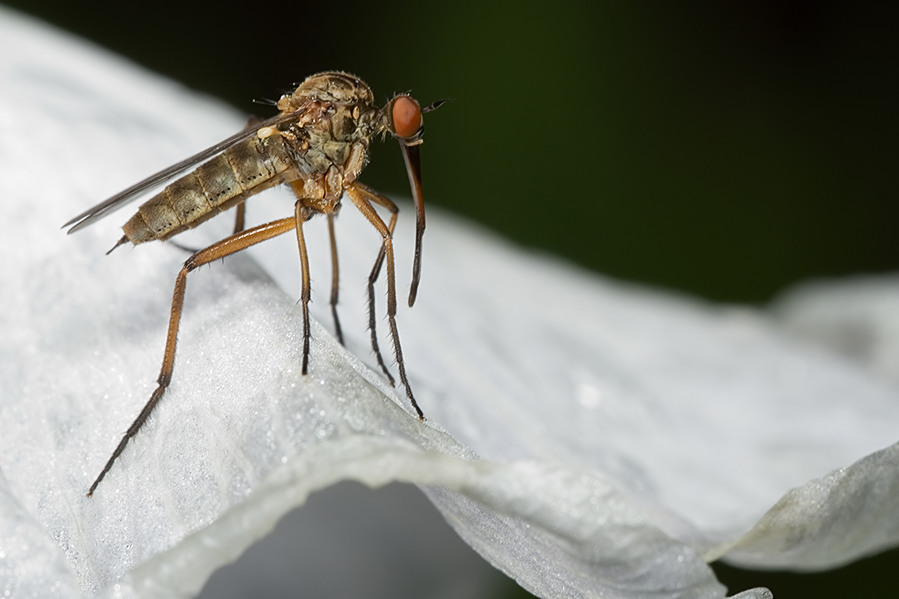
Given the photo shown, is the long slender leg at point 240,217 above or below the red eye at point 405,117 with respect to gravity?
below

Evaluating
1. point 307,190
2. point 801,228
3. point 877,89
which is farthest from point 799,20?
point 307,190

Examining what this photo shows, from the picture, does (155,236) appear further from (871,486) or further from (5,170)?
(871,486)

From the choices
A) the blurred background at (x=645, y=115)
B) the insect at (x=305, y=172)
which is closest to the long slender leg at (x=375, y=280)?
the insect at (x=305, y=172)

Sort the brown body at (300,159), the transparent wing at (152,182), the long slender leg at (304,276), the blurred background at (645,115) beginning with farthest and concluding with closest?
1. the blurred background at (645,115)
2. the brown body at (300,159)
3. the transparent wing at (152,182)
4. the long slender leg at (304,276)

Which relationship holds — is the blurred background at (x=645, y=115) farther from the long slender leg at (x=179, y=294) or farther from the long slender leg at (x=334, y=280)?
the long slender leg at (x=179, y=294)

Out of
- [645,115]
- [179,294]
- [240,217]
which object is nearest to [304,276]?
[179,294]

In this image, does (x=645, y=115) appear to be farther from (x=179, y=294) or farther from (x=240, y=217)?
(x=179, y=294)

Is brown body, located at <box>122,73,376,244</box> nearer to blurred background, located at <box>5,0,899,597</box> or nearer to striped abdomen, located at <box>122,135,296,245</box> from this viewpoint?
striped abdomen, located at <box>122,135,296,245</box>
